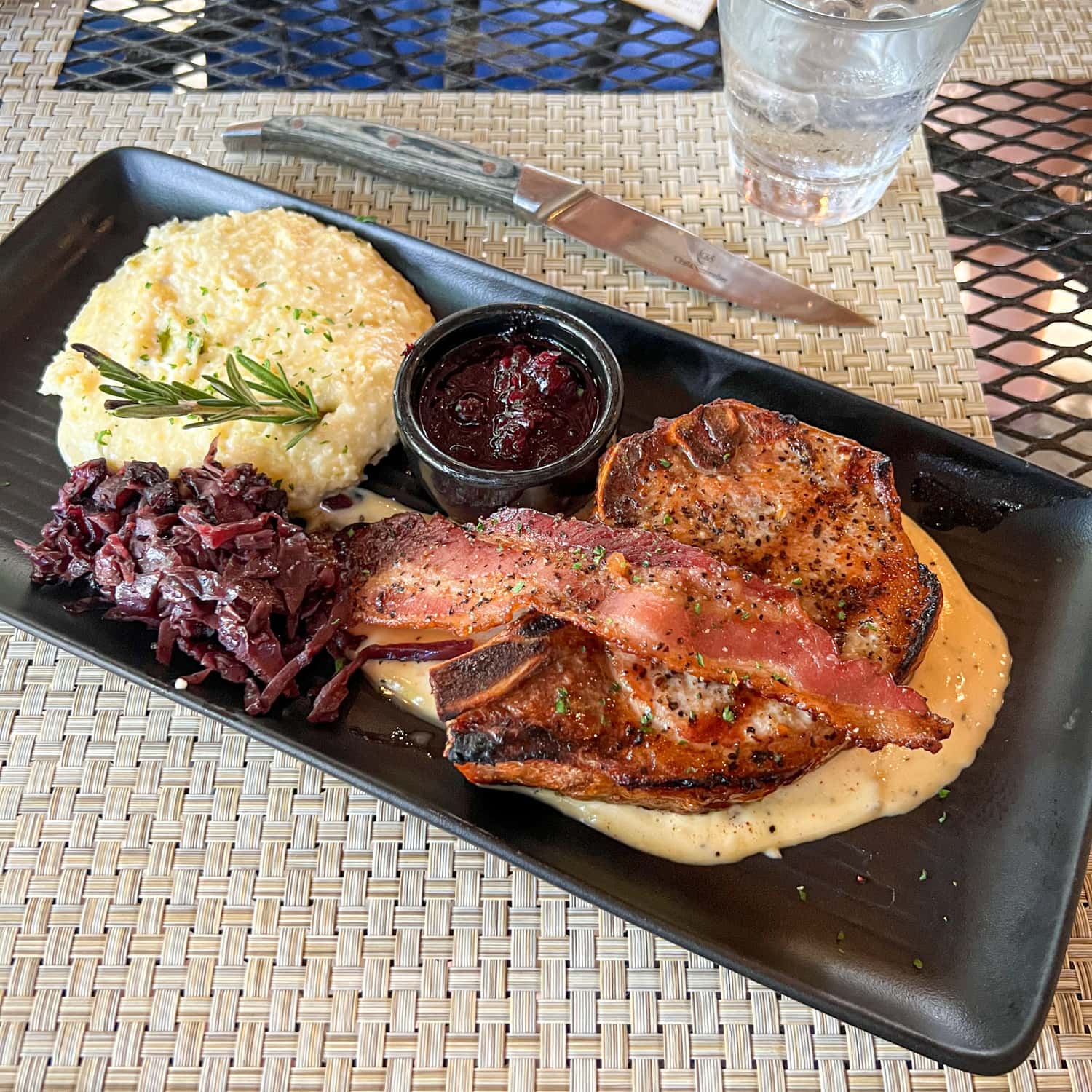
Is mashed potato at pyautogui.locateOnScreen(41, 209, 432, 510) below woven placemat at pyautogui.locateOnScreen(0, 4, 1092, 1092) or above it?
above

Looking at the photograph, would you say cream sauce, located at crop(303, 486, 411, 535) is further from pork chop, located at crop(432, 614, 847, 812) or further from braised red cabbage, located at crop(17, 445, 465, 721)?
pork chop, located at crop(432, 614, 847, 812)

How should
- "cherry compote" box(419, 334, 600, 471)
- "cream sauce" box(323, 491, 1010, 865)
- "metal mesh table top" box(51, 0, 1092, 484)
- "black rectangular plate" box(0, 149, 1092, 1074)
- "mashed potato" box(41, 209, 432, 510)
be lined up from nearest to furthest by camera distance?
"black rectangular plate" box(0, 149, 1092, 1074) < "cream sauce" box(323, 491, 1010, 865) < "cherry compote" box(419, 334, 600, 471) < "mashed potato" box(41, 209, 432, 510) < "metal mesh table top" box(51, 0, 1092, 484)

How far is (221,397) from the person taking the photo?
3693 millimetres

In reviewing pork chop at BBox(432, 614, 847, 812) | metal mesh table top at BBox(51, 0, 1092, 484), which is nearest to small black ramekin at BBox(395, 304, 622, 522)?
pork chop at BBox(432, 614, 847, 812)

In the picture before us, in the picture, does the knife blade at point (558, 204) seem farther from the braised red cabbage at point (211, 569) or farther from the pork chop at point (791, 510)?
the braised red cabbage at point (211, 569)

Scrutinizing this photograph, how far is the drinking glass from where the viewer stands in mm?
3715

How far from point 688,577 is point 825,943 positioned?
45.5 inches

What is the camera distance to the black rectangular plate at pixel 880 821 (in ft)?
8.99

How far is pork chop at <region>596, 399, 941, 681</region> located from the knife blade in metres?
1.17

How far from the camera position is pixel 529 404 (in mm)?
3492

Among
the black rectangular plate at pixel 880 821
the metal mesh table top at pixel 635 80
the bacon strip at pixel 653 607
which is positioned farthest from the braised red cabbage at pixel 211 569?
the metal mesh table top at pixel 635 80

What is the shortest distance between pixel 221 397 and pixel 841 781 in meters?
2.62

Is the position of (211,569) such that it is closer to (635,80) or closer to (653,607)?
(653,607)

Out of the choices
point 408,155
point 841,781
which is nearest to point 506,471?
point 841,781
